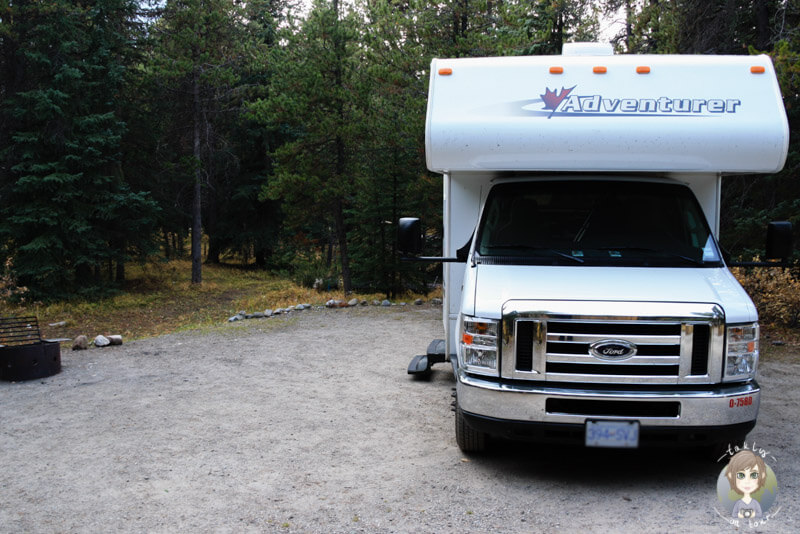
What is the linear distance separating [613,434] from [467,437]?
1279mm

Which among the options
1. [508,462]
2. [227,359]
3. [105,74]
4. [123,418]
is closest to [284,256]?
[105,74]

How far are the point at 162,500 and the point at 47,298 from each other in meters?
16.9

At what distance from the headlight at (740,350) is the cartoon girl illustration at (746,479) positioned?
723mm

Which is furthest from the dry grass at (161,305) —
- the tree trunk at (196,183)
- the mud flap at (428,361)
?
the mud flap at (428,361)

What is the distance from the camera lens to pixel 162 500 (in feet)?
15.7

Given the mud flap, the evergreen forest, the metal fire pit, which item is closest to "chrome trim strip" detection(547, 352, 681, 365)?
the mud flap

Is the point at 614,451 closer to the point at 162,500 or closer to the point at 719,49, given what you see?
the point at 162,500

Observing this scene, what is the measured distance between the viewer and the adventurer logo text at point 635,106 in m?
5.54

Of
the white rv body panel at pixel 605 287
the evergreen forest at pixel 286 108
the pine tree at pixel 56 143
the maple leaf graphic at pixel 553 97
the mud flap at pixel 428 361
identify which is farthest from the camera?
the pine tree at pixel 56 143

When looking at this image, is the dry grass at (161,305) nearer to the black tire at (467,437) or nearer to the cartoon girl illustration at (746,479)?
the black tire at (467,437)

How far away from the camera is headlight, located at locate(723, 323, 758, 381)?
466cm

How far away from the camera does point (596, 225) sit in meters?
5.73

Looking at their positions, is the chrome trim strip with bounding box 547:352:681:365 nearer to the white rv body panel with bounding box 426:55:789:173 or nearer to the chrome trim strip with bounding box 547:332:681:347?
the chrome trim strip with bounding box 547:332:681:347

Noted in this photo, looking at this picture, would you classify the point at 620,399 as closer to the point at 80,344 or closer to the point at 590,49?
the point at 590,49
